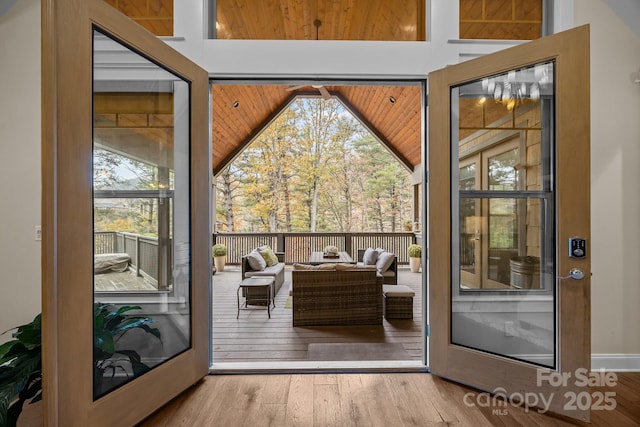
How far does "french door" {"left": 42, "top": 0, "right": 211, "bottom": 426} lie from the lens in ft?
4.57

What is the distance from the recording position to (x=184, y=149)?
2.18 meters

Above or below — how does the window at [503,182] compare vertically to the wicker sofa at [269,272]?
above

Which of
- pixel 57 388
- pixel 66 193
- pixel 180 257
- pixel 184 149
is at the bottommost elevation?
pixel 57 388

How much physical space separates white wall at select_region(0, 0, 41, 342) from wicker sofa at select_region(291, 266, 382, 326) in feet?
7.95

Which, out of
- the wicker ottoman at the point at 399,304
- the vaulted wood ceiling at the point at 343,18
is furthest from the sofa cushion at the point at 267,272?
the vaulted wood ceiling at the point at 343,18

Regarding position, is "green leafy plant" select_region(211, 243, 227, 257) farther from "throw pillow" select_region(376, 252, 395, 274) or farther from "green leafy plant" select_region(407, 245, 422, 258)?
"green leafy plant" select_region(407, 245, 422, 258)

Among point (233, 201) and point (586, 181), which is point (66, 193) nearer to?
point (586, 181)

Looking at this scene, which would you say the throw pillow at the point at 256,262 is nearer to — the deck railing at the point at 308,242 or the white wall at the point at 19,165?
the deck railing at the point at 308,242

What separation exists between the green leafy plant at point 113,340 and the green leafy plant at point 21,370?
234mm

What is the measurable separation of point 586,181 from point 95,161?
2.66 metres

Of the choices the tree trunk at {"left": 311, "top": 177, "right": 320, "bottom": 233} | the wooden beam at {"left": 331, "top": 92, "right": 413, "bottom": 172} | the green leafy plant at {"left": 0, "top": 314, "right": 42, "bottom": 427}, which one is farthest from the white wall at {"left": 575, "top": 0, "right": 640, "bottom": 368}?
the tree trunk at {"left": 311, "top": 177, "right": 320, "bottom": 233}

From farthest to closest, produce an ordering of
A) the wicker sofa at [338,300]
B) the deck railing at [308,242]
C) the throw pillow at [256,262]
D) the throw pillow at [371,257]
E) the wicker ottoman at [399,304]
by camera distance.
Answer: the deck railing at [308,242], the throw pillow at [371,257], the throw pillow at [256,262], the wicker ottoman at [399,304], the wicker sofa at [338,300]

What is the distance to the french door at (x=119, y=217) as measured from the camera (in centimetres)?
139

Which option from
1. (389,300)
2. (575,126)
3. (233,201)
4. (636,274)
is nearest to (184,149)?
(575,126)
